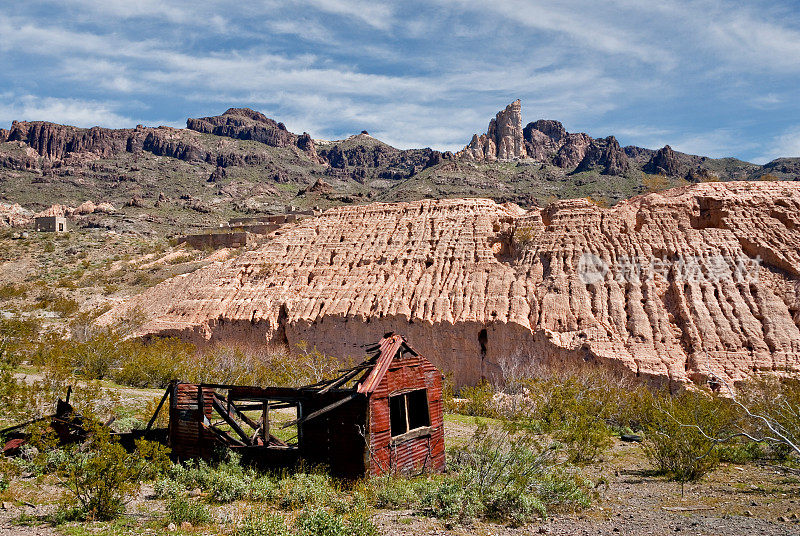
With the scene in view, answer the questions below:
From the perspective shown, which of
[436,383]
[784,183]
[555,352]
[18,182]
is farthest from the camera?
[18,182]

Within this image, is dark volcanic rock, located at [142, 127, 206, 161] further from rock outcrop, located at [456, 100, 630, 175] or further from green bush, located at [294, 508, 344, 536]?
green bush, located at [294, 508, 344, 536]

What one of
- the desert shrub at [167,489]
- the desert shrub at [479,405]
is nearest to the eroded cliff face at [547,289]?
the desert shrub at [479,405]

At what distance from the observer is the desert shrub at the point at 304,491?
10047 millimetres

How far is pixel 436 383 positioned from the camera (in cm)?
1395

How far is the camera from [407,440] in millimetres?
12688

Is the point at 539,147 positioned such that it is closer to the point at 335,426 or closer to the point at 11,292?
the point at 11,292

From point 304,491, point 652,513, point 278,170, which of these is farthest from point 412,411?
point 278,170

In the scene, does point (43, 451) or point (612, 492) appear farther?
point (612, 492)

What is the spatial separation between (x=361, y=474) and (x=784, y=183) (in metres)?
29.2

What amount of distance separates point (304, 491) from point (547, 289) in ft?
66.3

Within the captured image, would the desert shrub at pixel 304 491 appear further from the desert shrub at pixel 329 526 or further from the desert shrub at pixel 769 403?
the desert shrub at pixel 769 403

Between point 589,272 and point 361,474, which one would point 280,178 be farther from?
point 361,474

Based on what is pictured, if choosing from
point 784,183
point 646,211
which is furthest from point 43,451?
point 784,183

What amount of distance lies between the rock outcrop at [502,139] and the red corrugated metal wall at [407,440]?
4633 inches
